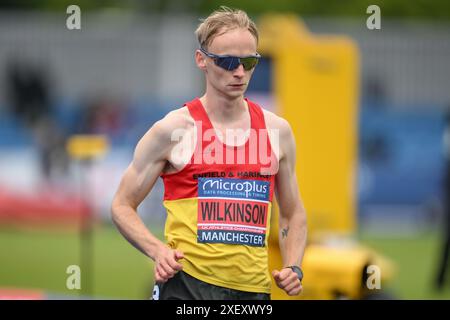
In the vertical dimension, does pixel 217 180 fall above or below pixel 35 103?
above

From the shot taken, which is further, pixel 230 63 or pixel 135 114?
pixel 135 114

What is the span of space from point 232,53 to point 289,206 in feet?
3.01

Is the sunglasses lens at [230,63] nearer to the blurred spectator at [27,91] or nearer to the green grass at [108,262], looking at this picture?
the green grass at [108,262]

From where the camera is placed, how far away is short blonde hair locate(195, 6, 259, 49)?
19.7 feet

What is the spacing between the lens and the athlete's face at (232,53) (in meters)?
5.98

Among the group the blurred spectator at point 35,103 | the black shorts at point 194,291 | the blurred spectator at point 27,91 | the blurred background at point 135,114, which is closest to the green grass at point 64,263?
the blurred background at point 135,114

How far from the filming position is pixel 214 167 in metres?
6.05

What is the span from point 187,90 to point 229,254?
22499 mm

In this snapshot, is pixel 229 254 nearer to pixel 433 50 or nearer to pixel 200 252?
pixel 200 252

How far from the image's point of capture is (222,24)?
19.7 feet

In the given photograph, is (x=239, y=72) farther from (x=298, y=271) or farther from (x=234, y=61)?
(x=298, y=271)

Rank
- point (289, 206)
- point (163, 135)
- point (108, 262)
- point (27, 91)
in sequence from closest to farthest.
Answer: point (163, 135) → point (289, 206) → point (108, 262) → point (27, 91)

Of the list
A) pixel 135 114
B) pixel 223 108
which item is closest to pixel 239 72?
pixel 223 108
